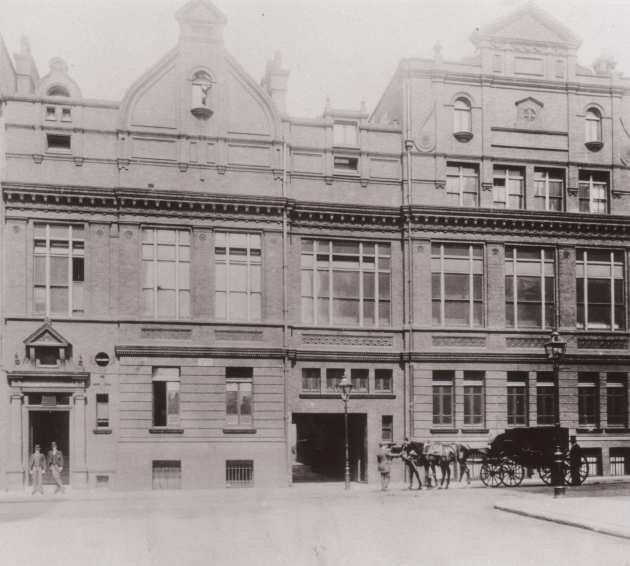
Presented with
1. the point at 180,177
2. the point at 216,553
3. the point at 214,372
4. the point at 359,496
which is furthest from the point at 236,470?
the point at 216,553

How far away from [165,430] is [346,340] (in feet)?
26.4

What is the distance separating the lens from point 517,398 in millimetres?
34688

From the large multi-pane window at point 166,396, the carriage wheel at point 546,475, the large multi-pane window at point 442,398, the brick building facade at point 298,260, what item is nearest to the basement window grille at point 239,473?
the brick building facade at point 298,260

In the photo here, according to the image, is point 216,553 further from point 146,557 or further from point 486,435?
point 486,435

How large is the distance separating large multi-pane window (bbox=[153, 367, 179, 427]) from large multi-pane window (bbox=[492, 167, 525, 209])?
50.9ft

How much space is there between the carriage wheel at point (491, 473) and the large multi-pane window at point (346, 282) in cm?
742

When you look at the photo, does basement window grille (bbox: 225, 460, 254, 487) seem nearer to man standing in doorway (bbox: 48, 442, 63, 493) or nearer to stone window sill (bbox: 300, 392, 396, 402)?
stone window sill (bbox: 300, 392, 396, 402)

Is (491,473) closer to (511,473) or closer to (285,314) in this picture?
(511,473)

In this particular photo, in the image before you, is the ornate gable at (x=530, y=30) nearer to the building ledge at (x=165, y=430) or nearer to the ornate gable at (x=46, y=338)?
the building ledge at (x=165, y=430)

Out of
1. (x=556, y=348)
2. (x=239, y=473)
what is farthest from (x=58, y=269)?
(x=556, y=348)

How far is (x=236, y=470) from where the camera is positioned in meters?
31.6

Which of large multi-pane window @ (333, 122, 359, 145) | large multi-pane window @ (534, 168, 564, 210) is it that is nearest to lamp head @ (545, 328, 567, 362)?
large multi-pane window @ (534, 168, 564, 210)

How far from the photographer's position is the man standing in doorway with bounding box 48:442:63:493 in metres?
28.7

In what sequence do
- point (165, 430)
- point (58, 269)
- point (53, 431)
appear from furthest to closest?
point (58, 269), point (165, 430), point (53, 431)
